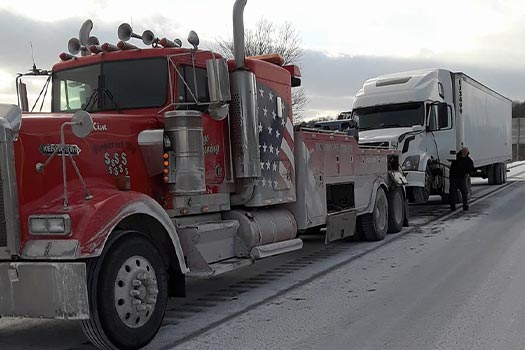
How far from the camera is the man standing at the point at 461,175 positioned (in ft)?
50.1

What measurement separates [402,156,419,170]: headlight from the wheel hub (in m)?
10.1

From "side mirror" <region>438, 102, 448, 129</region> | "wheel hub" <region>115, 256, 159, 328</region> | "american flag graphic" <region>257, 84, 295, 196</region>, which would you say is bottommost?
"wheel hub" <region>115, 256, 159, 328</region>

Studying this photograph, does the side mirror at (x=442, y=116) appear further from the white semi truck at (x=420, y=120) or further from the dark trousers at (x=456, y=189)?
the dark trousers at (x=456, y=189)

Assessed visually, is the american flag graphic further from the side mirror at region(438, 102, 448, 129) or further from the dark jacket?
the dark jacket

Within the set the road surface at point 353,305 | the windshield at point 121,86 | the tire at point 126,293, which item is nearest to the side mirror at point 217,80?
the windshield at point 121,86

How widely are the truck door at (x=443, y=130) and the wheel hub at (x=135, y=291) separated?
1116 cm

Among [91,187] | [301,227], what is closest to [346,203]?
[301,227]

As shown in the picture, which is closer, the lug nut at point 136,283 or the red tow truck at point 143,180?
the red tow truck at point 143,180

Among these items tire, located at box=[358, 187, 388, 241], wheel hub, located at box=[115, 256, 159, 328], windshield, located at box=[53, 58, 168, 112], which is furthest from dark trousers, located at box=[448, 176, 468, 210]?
wheel hub, located at box=[115, 256, 159, 328]

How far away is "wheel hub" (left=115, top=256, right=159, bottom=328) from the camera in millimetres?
4711

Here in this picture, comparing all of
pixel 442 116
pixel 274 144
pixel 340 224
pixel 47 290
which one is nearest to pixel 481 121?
pixel 442 116

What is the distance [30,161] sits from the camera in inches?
184

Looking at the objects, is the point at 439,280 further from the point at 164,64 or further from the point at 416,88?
the point at 416,88

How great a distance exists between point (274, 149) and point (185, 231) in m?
2.01
